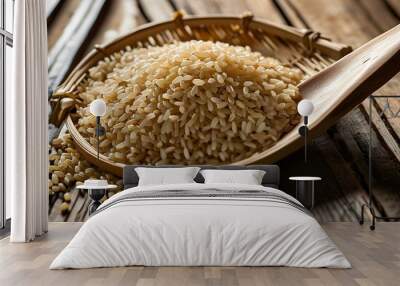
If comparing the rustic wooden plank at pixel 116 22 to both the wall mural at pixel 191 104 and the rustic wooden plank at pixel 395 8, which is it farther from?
the rustic wooden plank at pixel 395 8

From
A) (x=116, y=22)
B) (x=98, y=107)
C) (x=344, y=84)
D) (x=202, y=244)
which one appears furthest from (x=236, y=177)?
(x=116, y=22)

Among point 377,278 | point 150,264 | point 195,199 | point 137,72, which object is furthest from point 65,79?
point 377,278

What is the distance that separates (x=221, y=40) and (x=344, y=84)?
1458 mm

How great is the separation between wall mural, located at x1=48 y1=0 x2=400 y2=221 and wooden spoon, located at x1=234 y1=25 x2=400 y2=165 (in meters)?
0.07

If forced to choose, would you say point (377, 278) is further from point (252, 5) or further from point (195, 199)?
point (252, 5)

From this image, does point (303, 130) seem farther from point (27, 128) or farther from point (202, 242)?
point (27, 128)

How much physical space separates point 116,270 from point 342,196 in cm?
303

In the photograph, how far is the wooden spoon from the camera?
5.12 meters

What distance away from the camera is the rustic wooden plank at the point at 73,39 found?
21.0 ft

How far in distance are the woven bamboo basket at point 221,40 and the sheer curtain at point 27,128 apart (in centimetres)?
71

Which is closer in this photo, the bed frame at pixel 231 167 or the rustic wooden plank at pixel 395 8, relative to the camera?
the bed frame at pixel 231 167

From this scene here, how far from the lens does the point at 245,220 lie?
12.8 feet

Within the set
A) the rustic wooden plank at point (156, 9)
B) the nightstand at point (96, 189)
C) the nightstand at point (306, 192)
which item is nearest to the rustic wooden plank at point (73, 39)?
the rustic wooden plank at point (156, 9)

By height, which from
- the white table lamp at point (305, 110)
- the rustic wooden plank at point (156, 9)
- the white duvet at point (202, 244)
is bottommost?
the white duvet at point (202, 244)
